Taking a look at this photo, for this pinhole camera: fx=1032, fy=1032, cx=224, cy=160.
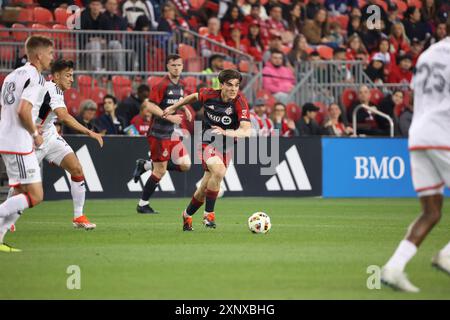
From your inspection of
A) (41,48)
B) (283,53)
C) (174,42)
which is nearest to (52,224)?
(41,48)

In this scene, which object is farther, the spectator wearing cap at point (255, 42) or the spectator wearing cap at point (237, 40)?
the spectator wearing cap at point (255, 42)

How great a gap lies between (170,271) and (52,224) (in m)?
5.88

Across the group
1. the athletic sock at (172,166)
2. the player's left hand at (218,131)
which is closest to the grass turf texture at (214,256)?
the player's left hand at (218,131)

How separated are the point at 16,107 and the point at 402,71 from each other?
715 inches

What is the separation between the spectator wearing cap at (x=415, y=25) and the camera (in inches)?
1203

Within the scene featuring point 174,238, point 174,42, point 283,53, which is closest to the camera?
point 174,238

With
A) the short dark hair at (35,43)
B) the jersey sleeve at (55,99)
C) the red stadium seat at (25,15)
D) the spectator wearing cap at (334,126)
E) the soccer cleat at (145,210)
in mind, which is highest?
the red stadium seat at (25,15)

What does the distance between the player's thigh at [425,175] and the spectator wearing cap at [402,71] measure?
19128mm

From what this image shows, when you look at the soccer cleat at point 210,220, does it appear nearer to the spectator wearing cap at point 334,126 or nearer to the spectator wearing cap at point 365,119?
the spectator wearing cap at point 334,126

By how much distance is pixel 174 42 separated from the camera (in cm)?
2405

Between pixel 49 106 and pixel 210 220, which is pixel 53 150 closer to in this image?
pixel 49 106

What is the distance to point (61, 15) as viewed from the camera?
938 inches

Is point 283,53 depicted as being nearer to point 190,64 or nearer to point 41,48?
point 190,64
